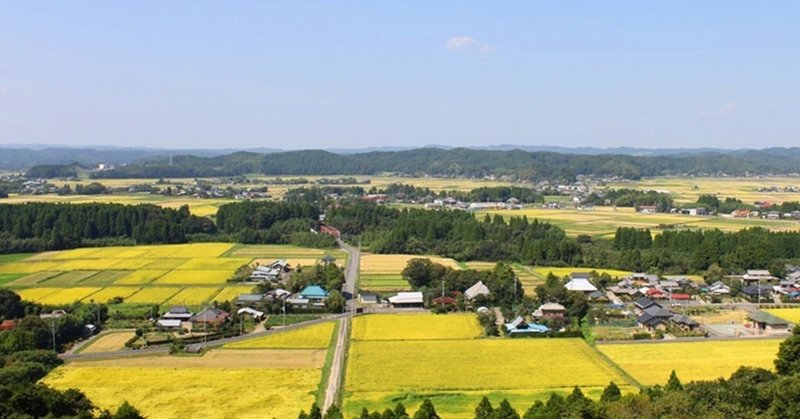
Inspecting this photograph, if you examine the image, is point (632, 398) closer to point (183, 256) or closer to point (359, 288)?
point (359, 288)

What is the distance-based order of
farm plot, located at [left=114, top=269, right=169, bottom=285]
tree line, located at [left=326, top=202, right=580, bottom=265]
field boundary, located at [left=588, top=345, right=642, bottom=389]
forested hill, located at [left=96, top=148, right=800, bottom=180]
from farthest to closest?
forested hill, located at [left=96, top=148, right=800, bottom=180], tree line, located at [left=326, top=202, right=580, bottom=265], farm plot, located at [left=114, top=269, right=169, bottom=285], field boundary, located at [left=588, top=345, right=642, bottom=389]

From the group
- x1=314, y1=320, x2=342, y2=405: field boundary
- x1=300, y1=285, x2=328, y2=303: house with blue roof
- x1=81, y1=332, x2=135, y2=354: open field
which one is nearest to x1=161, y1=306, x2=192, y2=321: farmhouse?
x1=81, y1=332, x2=135, y2=354: open field

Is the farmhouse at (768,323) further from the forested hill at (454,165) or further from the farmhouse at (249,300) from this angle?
the forested hill at (454,165)

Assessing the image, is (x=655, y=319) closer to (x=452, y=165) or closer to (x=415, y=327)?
(x=415, y=327)

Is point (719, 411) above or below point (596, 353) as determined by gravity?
above

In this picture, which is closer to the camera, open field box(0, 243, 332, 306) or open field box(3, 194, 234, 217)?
open field box(0, 243, 332, 306)

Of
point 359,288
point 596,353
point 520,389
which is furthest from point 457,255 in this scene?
point 520,389

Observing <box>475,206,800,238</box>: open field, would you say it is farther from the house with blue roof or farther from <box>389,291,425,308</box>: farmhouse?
the house with blue roof

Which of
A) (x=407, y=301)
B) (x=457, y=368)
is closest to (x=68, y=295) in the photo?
(x=407, y=301)
